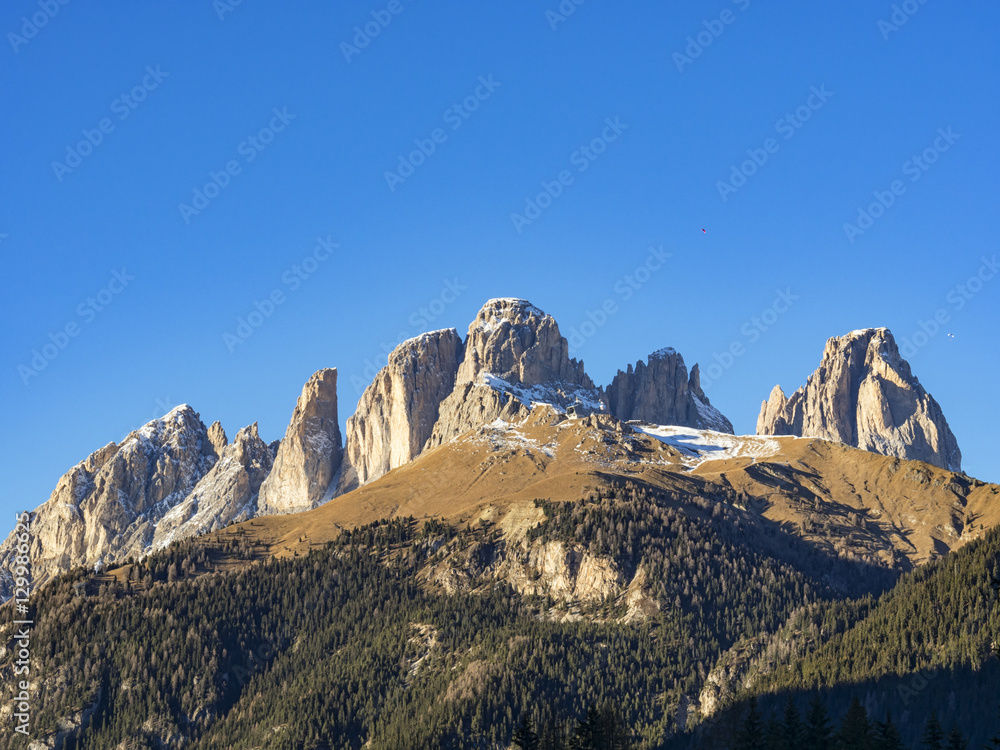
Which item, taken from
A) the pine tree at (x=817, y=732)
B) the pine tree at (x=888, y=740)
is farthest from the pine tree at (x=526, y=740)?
the pine tree at (x=888, y=740)

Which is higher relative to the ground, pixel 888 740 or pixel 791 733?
pixel 791 733

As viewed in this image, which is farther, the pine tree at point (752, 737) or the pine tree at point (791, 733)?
the pine tree at point (752, 737)

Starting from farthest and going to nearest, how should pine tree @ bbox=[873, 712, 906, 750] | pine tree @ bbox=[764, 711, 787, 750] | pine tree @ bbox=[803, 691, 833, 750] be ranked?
pine tree @ bbox=[764, 711, 787, 750], pine tree @ bbox=[803, 691, 833, 750], pine tree @ bbox=[873, 712, 906, 750]

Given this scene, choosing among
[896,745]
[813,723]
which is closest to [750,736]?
[813,723]

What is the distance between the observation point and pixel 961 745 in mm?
142875

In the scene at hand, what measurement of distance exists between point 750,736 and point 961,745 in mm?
28355

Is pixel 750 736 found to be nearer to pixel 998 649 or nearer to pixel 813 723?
pixel 813 723

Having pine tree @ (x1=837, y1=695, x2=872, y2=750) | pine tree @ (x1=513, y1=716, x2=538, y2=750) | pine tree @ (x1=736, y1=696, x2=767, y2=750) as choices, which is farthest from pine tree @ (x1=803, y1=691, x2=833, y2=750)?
pine tree @ (x1=513, y1=716, x2=538, y2=750)

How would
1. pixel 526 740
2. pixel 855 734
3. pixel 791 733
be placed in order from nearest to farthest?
1. pixel 855 734
2. pixel 526 740
3. pixel 791 733

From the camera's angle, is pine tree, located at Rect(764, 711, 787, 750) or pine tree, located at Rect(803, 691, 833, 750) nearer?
pine tree, located at Rect(803, 691, 833, 750)

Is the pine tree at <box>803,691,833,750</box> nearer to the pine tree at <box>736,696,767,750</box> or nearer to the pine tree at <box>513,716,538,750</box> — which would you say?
the pine tree at <box>736,696,767,750</box>

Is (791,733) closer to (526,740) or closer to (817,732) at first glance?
(817,732)

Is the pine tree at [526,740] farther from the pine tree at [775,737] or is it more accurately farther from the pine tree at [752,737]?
the pine tree at [775,737]

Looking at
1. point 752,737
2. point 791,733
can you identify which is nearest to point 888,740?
point 791,733
